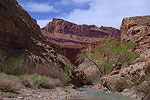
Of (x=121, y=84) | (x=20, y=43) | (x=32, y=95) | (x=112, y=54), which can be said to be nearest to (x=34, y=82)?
(x=32, y=95)

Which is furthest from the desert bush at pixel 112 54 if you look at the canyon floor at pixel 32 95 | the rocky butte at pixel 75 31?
the rocky butte at pixel 75 31

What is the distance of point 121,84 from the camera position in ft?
54.1

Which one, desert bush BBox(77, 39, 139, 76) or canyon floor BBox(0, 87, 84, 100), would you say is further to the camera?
desert bush BBox(77, 39, 139, 76)

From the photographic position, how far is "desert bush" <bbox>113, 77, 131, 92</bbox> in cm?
1588

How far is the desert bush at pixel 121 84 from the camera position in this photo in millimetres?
15875

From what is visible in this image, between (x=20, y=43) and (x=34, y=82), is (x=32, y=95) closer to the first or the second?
(x=34, y=82)

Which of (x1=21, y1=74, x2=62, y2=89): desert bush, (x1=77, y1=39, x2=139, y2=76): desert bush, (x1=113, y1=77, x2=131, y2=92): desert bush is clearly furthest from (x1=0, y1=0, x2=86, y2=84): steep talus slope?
(x1=113, y1=77, x2=131, y2=92): desert bush

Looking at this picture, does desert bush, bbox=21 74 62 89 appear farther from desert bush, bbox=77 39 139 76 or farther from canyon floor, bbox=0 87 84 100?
desert bush, bbox=77 39 139 76

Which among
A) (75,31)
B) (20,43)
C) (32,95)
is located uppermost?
(75,31)

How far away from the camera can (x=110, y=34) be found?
14800 centimetres

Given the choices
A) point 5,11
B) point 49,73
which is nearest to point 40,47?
point 5,11

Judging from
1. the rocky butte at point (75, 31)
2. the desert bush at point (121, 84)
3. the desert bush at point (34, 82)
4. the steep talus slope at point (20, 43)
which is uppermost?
the rocky butte at point (75, 31)

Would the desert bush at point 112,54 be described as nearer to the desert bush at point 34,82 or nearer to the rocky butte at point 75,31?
the desert bush at point 34,82

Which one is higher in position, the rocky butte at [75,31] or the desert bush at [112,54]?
the rocky butte at [75,31]
